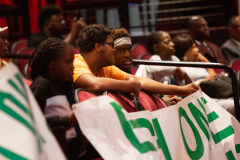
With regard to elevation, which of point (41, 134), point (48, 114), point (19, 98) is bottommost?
point (48, 114)

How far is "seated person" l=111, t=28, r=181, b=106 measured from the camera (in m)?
2.32

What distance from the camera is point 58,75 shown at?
202 centimetres

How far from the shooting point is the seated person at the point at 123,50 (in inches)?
91.4

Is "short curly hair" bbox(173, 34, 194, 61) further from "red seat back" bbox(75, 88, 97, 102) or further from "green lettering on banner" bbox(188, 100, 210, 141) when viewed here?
"red seat back" bbox(75, 88, 97, 102)

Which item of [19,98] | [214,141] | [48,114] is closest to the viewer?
[19,98]

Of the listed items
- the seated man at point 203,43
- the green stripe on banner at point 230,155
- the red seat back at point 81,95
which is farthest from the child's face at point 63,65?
the seated man at point 203,43

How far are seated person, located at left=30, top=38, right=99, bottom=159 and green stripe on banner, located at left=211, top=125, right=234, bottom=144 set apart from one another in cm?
88

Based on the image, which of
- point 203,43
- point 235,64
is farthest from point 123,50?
point 203,43

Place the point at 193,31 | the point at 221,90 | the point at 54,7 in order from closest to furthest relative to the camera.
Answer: the point at 221,90, the point at 54,7, the point at 193,31

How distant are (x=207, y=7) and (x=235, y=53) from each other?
6.13 feet

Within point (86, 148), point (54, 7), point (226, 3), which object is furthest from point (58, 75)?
point (226, 3)

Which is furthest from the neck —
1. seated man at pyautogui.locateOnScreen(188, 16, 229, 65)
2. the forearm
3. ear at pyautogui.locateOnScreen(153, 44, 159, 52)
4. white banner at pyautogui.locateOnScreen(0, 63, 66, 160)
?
seated man at pyautogui.locateOnScreen(188, 16, 229, 65)

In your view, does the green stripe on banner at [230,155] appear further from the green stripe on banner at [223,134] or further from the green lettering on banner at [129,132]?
the green lettering on banner at [129,132]

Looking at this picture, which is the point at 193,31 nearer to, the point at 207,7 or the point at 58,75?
the point at 207,7
